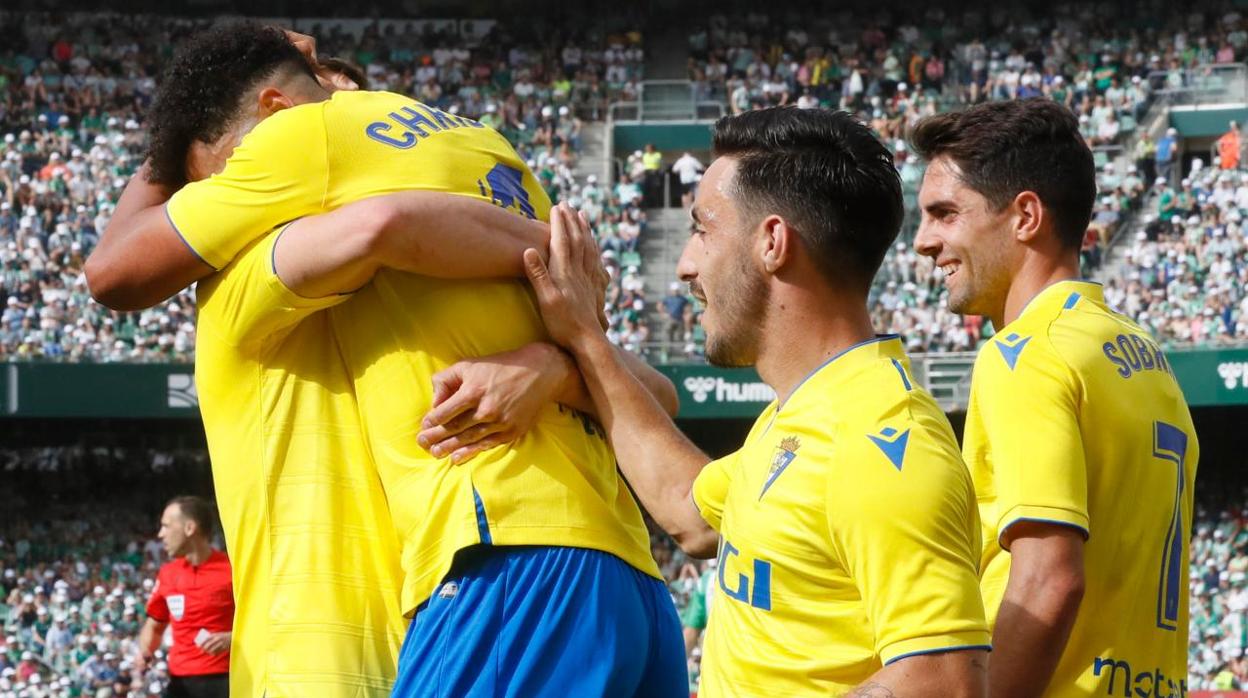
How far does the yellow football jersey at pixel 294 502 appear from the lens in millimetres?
3186

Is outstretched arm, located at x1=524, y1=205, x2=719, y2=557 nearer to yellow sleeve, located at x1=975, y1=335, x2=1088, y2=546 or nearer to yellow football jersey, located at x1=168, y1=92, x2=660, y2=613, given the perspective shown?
yellow football jersey, located at x1=168, y1=92, x2=660, y2=613

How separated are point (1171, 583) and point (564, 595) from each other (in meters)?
1.31

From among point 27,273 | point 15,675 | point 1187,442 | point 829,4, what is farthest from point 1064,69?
point 1187,442

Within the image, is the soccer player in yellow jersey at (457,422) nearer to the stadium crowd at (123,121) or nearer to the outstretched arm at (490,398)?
the outstretched arm at (490,398)

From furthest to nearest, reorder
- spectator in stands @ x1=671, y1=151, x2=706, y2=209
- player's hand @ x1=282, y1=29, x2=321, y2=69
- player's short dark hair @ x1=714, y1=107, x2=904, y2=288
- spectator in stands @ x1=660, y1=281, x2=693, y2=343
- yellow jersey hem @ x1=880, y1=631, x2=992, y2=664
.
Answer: spectator in stands @ x1=671, y1=151, x2=706, y2=209 < spectator in stands @ x1=660, y1=281, x2=693, y2=343 < player's hand @ x1=282, y1=29, x2=321, y2=69 < player's short dark hair @ x1=714, y1=107, x2=904, y2=288 < yellow jersey hem @ x1=880, y1=631, x2=992, y2=664

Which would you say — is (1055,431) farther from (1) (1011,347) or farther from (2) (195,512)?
(2) (195,512)

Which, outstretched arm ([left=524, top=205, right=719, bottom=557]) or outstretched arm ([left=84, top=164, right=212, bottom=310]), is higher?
outstretched arm ([left=84, top=164, right=212, bottom=310])

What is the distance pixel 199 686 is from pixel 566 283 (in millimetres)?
7163

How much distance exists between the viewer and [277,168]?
3145 mm

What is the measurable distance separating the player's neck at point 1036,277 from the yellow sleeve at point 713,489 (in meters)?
0.84

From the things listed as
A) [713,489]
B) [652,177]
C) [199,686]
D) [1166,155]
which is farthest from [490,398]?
[652,177]

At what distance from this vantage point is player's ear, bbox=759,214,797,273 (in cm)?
273

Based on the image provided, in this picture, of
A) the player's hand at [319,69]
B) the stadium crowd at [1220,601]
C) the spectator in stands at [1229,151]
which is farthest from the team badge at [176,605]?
the spectator in stands at [1229,151]

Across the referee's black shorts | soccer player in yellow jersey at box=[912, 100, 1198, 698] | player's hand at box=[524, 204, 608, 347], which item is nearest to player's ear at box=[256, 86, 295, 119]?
player's hand at box=[524, 204, 608, 347]
